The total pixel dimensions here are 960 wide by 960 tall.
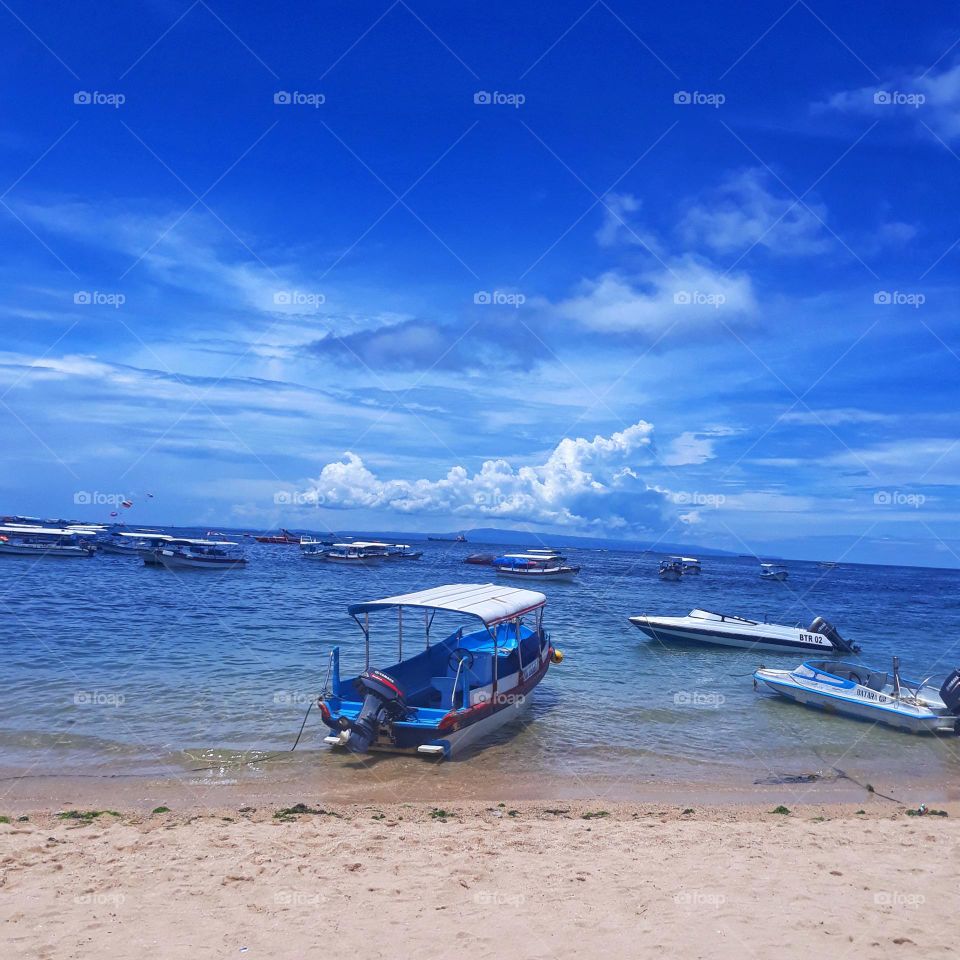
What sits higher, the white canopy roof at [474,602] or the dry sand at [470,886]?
the white canopy roof at [474,602]

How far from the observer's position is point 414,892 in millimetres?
7809

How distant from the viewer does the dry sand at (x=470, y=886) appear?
6.68 meters

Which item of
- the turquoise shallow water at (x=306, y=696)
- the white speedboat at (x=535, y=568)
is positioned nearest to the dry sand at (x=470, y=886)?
the turquoise shallow water at (x=306, y=696)

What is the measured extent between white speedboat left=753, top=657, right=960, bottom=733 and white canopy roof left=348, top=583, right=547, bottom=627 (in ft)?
25.3

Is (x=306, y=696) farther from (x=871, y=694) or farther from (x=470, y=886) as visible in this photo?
(x=871, y=694)

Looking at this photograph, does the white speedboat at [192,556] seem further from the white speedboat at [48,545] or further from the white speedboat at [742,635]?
the white speedboat at [742,635]

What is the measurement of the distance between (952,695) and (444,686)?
1280 centimetres

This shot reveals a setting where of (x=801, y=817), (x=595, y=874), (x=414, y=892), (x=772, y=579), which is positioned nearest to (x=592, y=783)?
(x=801, y=817)

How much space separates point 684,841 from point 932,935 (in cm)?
337

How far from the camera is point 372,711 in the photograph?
1401 cm

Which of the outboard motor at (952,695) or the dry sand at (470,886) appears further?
the outboard motor at (952,695)

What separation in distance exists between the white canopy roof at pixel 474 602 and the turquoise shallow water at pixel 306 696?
8.87ft

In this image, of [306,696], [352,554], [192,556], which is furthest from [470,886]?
[352,554]

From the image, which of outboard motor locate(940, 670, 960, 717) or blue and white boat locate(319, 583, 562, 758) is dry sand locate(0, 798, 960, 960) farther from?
outboard motor locate(940, 670, 960, 717)
